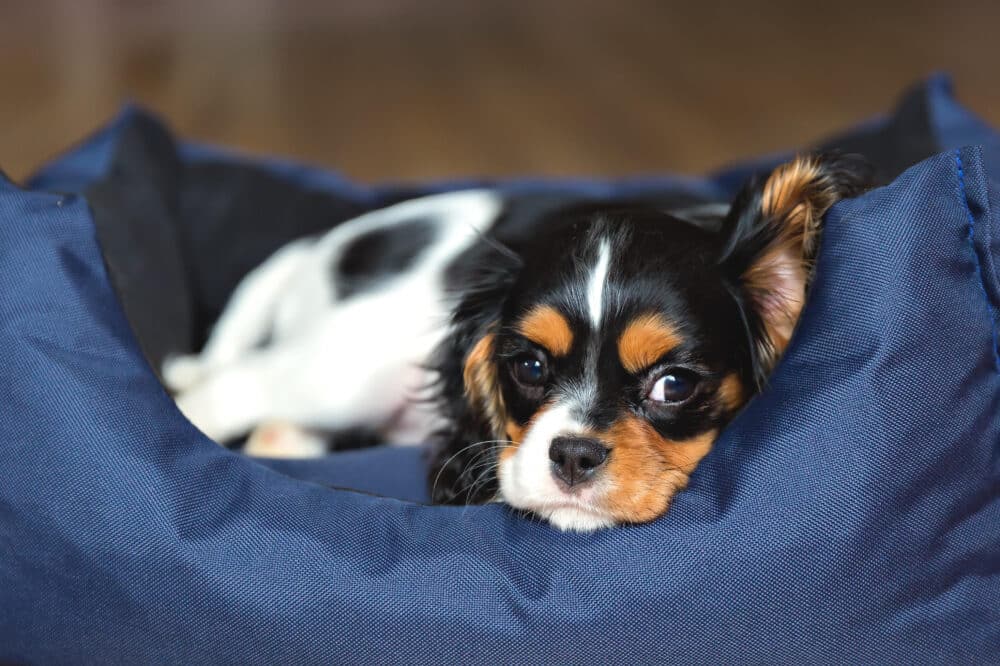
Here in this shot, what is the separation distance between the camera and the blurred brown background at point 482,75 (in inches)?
197

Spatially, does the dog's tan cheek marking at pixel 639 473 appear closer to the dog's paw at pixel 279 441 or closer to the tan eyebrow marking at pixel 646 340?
the tan eyebrow marking at pixel 646 340

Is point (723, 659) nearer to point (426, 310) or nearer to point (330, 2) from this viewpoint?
point (426, 310)

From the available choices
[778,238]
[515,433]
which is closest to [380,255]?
[515,433]

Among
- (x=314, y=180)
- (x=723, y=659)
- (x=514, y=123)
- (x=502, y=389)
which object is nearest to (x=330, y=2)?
(x=514, y=123)

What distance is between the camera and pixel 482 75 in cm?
622

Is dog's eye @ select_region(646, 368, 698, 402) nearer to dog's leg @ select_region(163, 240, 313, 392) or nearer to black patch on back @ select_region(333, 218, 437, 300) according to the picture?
black patch on back @ select_region(333, 218, 437, 300)

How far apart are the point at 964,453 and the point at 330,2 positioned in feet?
23.3

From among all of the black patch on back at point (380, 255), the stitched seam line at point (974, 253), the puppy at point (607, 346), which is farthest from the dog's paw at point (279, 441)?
the stitched seam line at point (974, 253)

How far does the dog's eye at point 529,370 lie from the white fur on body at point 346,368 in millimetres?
497

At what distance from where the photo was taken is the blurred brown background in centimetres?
501

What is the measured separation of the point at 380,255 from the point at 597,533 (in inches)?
42.3

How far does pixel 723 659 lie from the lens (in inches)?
62.9

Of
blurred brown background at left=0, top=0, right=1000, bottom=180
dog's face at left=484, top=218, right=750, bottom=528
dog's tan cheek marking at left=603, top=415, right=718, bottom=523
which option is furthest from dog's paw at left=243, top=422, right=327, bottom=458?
blurred brown background at left=0, top=0, right=1000, bottom=180

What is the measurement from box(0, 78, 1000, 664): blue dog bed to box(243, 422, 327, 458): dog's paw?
649mm
